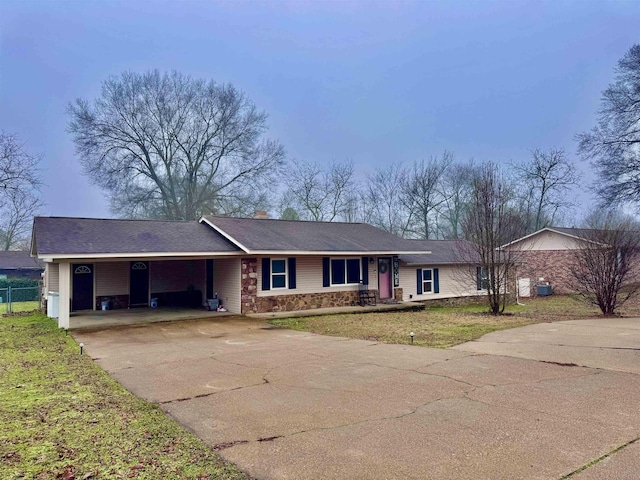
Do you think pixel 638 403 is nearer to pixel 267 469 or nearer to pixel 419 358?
pixel 419 358

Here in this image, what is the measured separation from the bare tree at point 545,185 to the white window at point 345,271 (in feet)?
70.9

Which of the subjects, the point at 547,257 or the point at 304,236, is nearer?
the point at 304,236

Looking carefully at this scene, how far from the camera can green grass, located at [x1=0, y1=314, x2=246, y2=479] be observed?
3.79 meters

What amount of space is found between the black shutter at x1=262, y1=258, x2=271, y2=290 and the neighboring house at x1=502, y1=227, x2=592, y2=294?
15.7 meters

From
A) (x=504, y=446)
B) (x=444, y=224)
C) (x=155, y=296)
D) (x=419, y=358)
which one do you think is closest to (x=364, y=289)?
(x=155, y=296)

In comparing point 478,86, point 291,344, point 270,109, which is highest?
point 478,86

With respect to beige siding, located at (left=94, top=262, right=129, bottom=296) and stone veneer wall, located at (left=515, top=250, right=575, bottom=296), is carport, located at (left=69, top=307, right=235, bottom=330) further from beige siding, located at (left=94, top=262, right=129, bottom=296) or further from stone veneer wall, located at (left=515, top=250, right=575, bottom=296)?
stone veneer wall, located at (left=515, top=250, right=575, bottom=296)

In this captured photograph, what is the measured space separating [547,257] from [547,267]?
1.96 ft

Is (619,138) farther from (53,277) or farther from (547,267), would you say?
(53,277)

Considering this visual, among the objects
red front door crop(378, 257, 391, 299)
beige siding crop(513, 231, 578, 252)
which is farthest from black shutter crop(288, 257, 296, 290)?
beige siding crop(513, 231, 578, 252)

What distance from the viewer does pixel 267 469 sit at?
3.82 meters

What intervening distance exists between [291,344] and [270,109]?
30443 mm

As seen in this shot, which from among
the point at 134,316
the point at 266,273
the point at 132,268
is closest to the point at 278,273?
the point at 266,273

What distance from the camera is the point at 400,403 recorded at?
564 cm
